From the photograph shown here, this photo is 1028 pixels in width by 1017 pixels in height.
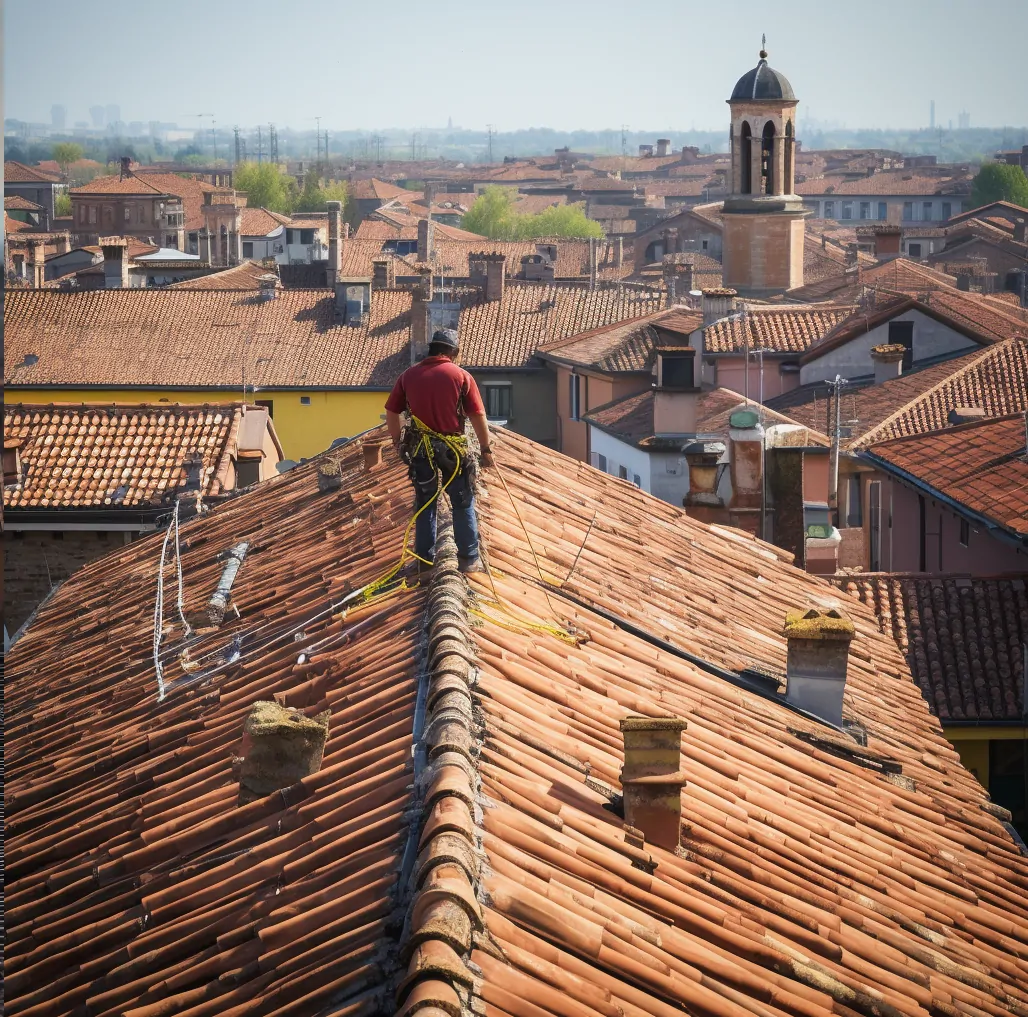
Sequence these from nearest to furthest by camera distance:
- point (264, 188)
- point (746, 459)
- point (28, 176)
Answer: point (746, 459) < point (28, 176) < point (264, 188)

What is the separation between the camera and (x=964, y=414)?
80.8ft

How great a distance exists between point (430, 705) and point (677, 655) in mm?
2919

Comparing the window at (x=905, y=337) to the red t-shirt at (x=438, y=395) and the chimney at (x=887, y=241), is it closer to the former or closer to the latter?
the chimney at (x=887, y=241)

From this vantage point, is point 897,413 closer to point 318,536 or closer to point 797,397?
point 797,397

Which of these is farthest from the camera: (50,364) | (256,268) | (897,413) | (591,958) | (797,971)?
(256,268)

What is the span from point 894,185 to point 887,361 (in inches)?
3265

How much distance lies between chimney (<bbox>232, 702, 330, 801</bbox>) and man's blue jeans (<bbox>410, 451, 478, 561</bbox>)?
1.81 m

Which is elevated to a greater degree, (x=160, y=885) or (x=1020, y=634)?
(x=160, y=885)

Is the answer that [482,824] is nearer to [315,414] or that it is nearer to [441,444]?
[441,444]

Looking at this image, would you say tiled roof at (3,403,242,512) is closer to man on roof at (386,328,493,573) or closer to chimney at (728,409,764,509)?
chimney at (728,409,764,509)

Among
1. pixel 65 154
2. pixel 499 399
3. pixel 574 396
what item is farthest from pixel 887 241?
pixel 65 154

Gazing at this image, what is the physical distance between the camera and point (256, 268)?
57.8 meters

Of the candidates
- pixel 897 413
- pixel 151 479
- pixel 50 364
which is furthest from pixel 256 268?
pixel 151 479

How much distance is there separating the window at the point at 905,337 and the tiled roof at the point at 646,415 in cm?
334
